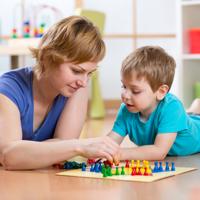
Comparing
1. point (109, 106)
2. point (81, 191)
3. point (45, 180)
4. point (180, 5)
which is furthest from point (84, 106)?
point (109, 106)

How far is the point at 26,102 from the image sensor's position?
6.22ft

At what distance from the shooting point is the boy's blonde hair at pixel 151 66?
196cm

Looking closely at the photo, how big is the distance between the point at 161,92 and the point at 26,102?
0.44 meters

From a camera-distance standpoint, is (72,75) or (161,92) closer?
(72,75)

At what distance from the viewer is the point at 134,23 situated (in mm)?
5262

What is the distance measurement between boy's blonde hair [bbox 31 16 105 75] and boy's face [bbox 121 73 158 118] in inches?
8.8

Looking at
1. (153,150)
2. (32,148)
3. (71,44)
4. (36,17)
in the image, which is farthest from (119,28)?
(32,148)

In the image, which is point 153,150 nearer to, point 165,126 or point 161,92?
point 165,126

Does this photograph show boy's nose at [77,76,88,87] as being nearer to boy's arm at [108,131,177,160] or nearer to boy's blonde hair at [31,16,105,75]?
boy's blonde hair at [31,16,105,75]

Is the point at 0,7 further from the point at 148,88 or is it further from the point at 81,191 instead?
the point at 81,191

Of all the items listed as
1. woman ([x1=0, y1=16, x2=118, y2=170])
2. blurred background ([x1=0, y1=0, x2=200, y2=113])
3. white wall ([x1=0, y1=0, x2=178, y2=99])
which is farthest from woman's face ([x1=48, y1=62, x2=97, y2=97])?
white wall ([x1=0, y1=0, x2=178, y2=99])

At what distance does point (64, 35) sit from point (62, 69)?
0.10m

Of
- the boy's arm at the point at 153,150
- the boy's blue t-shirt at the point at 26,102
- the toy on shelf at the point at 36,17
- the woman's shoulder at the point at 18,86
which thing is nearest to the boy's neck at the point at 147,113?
the boy's arm at the point at 153,150

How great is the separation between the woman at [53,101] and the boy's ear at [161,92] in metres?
0.24
